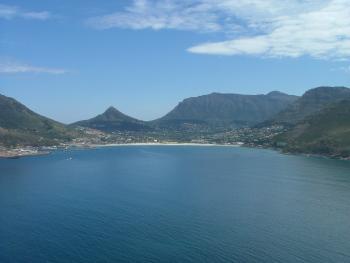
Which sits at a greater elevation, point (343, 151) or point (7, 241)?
point (343, 151)

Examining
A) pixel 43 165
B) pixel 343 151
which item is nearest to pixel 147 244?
pixel 43 165

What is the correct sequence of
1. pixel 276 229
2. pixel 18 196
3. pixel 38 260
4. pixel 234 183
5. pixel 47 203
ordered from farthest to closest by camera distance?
pixel 234 183, pixel 18 196, pixel 47 203, pixel 276 229, pixel 38 260

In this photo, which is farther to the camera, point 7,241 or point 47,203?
point 47,203

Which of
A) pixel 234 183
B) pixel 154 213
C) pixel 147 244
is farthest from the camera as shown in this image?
pixel 234 183

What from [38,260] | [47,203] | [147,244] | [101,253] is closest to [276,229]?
[147,244]

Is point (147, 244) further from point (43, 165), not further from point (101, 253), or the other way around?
point (43, 165)

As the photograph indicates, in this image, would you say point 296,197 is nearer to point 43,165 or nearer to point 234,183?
point 234,183
